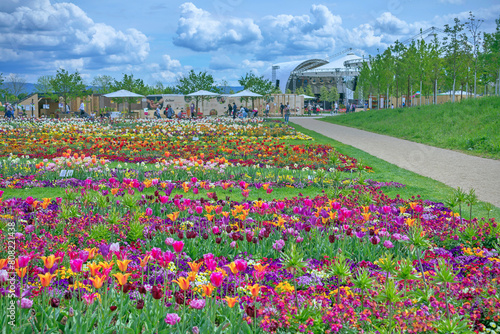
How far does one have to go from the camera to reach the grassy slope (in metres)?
13.8

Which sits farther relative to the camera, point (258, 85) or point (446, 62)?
point (258, 85)

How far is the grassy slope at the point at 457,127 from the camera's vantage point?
45.4 feet

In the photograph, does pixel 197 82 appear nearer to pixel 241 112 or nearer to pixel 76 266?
pixel 241 112

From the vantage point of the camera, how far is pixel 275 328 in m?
2.61

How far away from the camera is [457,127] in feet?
55.8

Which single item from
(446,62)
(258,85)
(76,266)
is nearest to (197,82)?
(258,85)

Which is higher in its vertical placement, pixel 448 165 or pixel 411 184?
pixel 448 165

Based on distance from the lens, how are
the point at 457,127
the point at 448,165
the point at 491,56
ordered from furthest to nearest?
the point at 491,56
the point at 457,127
the point at 448,165

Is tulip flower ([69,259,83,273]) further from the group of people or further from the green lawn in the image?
the group of people

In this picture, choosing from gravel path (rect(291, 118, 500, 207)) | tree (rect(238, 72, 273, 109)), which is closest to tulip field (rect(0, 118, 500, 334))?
gravel path (rect(291, 118, 500, 207))

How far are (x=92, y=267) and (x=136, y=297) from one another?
64 centimetres

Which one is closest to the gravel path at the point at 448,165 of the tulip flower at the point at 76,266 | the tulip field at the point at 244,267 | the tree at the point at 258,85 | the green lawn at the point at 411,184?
the green lawn at the point at 411,184

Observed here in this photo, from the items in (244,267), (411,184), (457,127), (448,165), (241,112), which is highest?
(241,112)

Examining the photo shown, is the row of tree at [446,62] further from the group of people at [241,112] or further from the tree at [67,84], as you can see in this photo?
the tree at [67,84]
